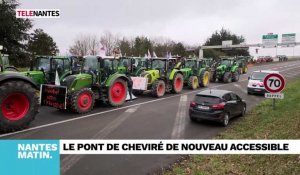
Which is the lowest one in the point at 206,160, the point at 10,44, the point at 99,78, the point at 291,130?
the point at 206,160

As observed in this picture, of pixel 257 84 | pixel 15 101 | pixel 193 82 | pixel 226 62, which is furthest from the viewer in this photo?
pixel 226 62

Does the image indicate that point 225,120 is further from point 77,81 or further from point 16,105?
point 16,105

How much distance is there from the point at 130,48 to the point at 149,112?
49104 millimetres

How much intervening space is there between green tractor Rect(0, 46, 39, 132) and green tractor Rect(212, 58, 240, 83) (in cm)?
2162

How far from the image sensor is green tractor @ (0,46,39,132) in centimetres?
1017

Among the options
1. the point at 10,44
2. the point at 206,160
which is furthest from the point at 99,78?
the point at 10,44

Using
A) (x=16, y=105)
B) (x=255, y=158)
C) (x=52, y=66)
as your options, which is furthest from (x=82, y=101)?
(x=255, y=158)

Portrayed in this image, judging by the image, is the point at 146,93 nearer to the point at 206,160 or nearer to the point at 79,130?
the point at 79,130

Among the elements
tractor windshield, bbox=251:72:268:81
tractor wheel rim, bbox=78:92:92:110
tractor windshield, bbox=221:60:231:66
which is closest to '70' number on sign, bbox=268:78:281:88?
tractor wheel rim, bbox=78:92:92:110

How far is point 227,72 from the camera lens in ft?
97.7

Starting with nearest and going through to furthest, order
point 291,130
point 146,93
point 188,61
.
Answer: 1. point 291,130
2. point 146,93
3. point 188,61

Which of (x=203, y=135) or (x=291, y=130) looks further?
(x=203, y=135)

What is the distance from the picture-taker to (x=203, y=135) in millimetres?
11062

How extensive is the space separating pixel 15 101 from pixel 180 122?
20.7 ft
